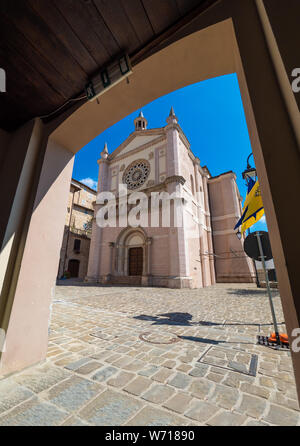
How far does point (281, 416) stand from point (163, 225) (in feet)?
44.9

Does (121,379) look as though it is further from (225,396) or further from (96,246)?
(96,246)

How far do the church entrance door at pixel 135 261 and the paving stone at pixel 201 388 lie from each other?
47.5 ft

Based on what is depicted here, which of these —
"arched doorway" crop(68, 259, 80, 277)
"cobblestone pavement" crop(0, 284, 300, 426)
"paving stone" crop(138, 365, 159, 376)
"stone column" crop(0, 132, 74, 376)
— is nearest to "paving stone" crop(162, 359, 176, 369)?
"cobblestone pavement" crop(0, 284, 300, 426)

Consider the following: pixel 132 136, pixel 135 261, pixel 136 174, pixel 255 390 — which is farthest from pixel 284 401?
pixel 132 136

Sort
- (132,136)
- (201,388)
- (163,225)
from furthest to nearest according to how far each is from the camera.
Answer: (132,136) < (163,225) < (201,388)

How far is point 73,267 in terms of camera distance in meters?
23.3

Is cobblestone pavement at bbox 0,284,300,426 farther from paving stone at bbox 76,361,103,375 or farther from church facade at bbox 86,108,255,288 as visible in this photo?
church facade at bbox 86,108,255,288

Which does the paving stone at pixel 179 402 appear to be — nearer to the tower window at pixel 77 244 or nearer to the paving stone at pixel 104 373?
the paving stone at pixel 104 373

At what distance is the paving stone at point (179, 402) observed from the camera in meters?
1.52

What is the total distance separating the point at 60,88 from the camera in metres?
2.29

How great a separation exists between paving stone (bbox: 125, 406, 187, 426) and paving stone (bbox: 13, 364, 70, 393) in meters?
0.99

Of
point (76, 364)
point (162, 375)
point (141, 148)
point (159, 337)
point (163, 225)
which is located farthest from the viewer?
point (141, 148)

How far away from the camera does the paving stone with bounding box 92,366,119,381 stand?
1.96 m
